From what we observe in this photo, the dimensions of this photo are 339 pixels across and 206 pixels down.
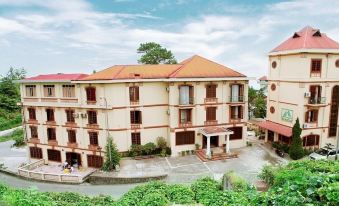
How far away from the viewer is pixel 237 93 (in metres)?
30.2

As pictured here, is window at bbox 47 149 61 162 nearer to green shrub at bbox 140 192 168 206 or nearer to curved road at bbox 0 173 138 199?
curved road at bbox 0 173 138 199

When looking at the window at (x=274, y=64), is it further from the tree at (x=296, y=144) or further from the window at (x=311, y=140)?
the window at (x=311, y=140)

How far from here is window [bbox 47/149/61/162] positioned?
1187 inches

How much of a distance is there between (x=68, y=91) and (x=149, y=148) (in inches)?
432

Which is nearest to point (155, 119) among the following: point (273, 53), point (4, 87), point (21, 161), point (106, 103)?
point (106, 103)

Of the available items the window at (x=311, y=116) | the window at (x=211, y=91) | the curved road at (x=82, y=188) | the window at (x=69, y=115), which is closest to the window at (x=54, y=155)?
the curved road at (x=82, y=188)

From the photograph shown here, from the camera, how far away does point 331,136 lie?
2952cm

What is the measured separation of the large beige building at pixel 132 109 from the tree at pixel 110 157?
2093mm

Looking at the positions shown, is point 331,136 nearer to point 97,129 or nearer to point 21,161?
point 97,129

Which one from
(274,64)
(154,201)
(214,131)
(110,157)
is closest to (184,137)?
(214,131)

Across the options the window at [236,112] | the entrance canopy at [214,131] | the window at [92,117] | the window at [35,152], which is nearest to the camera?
the entrance canopy at [214,131]

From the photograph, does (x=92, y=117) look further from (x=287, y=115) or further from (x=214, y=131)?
(x=287, y=115)

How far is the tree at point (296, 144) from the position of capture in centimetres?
2648

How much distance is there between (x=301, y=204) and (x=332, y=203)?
2.81 ft
